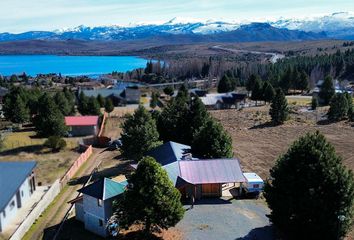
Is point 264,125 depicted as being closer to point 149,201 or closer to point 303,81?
point 149,201

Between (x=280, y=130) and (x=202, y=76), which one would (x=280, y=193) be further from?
(x=202, y=76)

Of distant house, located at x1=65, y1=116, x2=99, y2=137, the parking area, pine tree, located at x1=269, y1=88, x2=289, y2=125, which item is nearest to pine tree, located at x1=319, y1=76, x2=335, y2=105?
pine tree, located at x1=269, y1=88, x2=289, y2=125

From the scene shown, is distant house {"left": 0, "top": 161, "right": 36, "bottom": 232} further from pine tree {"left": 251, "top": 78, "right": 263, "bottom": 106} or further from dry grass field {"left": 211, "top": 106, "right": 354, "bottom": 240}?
pine tree {"left": 251, "top": 78, "right": 263, "bottom": 106}

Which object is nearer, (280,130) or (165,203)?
(165,203)

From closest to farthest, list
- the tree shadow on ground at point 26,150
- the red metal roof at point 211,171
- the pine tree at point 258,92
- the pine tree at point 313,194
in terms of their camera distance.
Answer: the pine tree at point 313,194 < the red metal roof at point 211,171 < the tree shadow on ground at point 26,150 < the pine tree at point 258,92

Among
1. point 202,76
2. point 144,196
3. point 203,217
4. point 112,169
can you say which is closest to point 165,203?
point 144,196

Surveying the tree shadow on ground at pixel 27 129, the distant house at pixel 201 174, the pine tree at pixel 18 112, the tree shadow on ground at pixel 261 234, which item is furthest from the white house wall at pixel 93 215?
the pine tree at pixel 18 112

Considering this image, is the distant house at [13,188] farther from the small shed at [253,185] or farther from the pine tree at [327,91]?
the pine tree at [327,91]
